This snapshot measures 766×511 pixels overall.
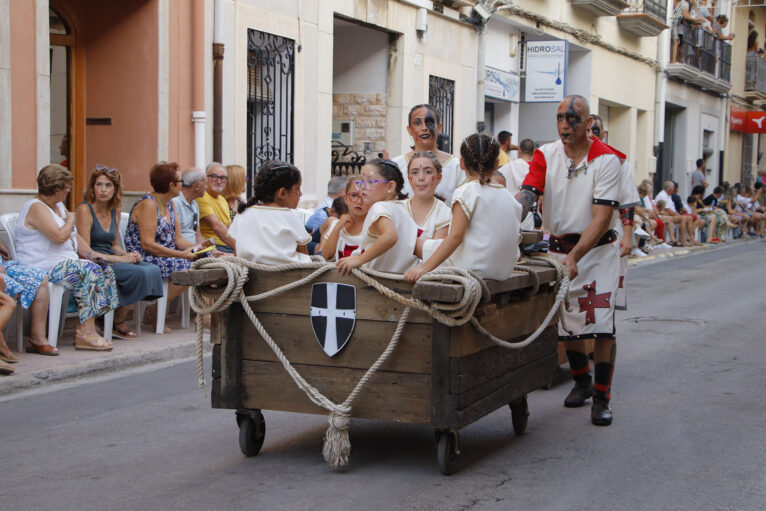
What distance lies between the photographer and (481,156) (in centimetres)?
538

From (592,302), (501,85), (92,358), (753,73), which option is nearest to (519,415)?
(592,302)

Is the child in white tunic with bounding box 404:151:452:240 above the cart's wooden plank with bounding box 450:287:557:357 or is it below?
above

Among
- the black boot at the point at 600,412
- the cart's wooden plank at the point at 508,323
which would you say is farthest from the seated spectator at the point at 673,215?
the cart's wooden plank at the point at 508,323

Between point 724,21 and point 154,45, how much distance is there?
28181 mm

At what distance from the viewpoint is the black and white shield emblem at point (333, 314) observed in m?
4.98

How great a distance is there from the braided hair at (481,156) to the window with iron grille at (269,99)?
879 centimetres

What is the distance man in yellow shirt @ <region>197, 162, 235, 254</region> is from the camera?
10578mm

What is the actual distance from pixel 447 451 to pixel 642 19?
77.7ft

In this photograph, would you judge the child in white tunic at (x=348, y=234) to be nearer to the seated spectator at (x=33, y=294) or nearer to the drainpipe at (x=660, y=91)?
the seated spectator at (x=33, y=294)

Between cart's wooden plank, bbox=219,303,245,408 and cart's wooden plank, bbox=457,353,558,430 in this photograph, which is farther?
cart's wooden plank, bbox=219,303,245,408

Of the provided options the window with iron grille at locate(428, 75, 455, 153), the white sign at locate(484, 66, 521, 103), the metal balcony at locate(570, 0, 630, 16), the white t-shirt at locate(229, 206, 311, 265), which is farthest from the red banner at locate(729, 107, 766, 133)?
the white t-shirt at locate(229, 206, 311, 265)

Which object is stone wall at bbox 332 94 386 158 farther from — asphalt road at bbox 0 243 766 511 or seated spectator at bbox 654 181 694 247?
seated spectator at bbox 654 181 694 247

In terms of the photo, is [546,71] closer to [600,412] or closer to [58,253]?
[58,253]

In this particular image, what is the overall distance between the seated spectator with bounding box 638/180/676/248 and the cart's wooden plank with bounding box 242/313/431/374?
1782 centimetres
